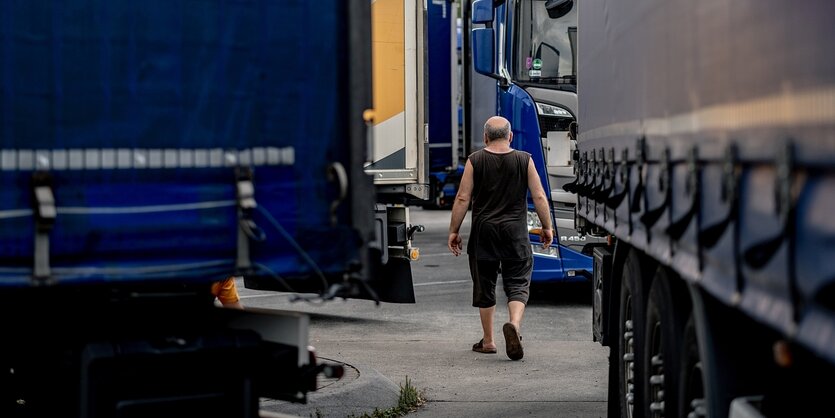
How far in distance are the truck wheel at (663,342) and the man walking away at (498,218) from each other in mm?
4476

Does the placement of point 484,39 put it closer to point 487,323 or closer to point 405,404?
point 487,323

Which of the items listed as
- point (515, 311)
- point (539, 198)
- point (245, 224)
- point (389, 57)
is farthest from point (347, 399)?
point (389, 57)

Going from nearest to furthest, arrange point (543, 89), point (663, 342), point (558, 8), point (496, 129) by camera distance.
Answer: point (663, 342)
point (496, 129)
point (543, 89)
point (558, 8)

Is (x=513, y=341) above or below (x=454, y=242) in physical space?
below

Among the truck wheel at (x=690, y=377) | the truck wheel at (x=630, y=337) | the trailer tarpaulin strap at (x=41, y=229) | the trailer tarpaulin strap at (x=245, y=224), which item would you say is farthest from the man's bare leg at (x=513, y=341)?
the trailer tarpaulin strap at (x=41, y=229)

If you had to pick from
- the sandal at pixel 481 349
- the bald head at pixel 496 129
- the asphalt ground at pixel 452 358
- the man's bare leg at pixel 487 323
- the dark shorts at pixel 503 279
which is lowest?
the asphalt ground at pixel 452 358

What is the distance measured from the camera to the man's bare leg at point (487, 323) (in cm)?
1062

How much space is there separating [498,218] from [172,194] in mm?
5883

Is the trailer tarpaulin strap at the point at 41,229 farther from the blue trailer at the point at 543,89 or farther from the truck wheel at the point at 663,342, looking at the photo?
the blue trailer at the point at 543,89

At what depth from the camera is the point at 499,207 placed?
10609mm

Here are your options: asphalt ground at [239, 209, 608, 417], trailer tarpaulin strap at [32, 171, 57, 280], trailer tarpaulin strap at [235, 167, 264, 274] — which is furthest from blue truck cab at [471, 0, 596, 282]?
trailer tarpaulin strap at [32, 171, 57, 280]

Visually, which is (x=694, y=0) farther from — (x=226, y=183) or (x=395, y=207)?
(x=395, y=207)

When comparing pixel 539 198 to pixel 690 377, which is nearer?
pixel 690 377

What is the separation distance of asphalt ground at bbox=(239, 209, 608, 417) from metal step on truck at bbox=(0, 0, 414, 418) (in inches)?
95.2
